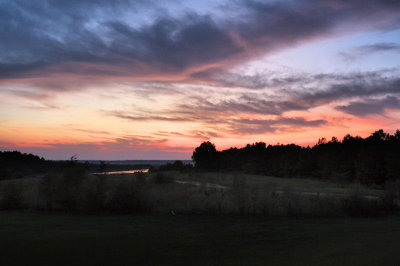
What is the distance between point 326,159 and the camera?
226ft

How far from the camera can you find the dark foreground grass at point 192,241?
10.3 m

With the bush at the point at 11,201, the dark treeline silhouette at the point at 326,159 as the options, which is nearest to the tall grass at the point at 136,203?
the bush at the point at 11,201

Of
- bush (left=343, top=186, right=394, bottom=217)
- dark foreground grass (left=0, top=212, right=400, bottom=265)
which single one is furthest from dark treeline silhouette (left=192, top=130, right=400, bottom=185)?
dark foreground grass (left=0, top=212, right=400, bottom=265)

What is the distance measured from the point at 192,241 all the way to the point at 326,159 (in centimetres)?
6097

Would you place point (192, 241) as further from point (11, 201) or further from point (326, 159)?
point (326, 159)

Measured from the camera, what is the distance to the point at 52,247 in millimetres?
11438

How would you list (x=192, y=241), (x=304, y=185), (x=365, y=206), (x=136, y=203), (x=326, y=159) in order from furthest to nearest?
(x=326, y=159)
(x=304, y=185)
(x=365, y=206)
(x=136, y=203)
(x=192, y=241)

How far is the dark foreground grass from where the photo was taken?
1029 centimetres

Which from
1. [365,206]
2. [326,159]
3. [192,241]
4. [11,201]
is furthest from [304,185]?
[192,241]

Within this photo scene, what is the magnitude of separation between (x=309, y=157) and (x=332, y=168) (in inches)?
437

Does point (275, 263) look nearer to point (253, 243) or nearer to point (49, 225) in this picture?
point (253, 243)

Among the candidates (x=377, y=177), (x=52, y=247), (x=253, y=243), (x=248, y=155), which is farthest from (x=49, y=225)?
(x=248, y=155)

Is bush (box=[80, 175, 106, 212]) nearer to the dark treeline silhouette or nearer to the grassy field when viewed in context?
the grassy field

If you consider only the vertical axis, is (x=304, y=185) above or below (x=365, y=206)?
above
